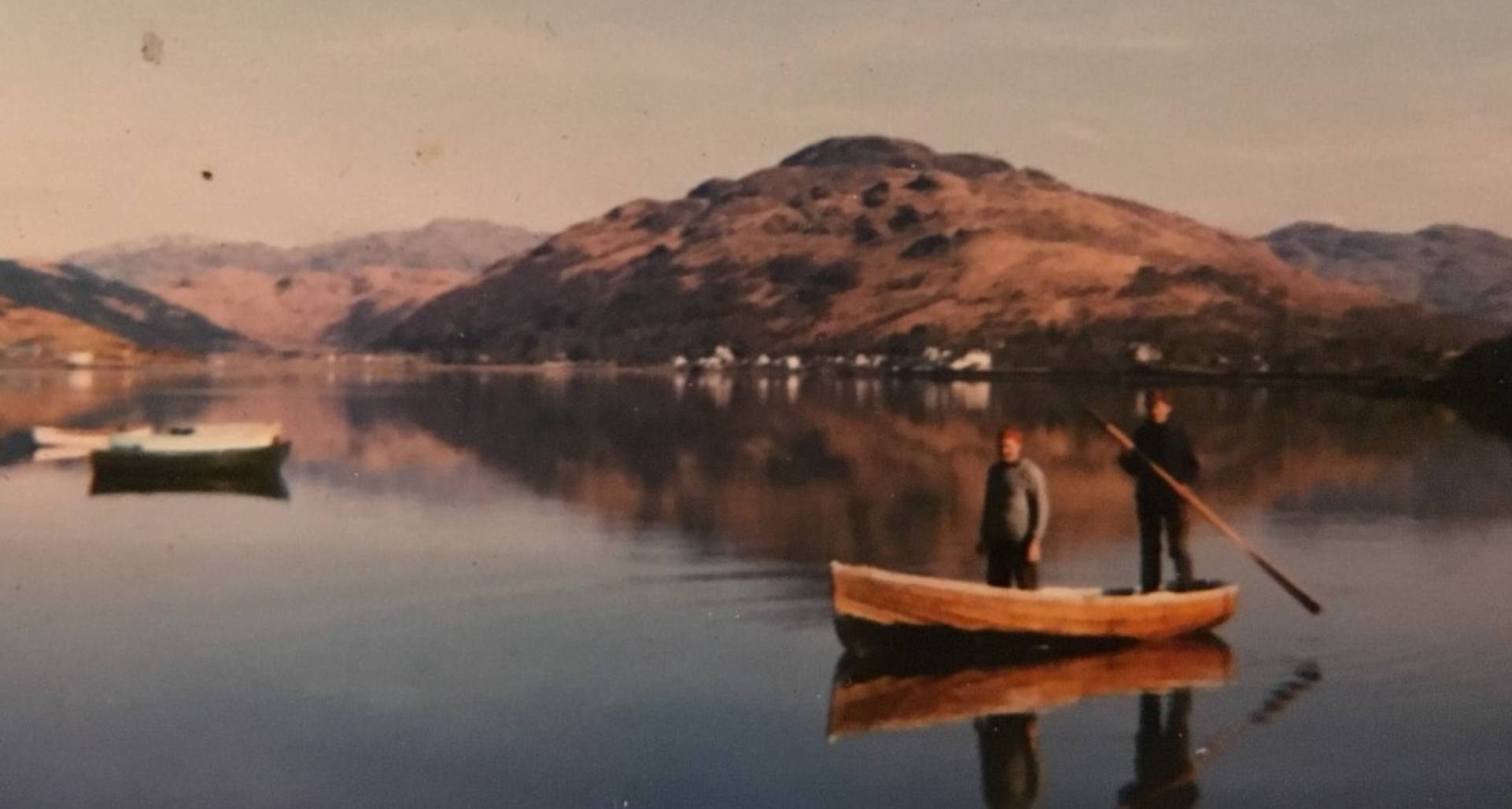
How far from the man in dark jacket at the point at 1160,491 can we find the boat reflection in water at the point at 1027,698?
108 cm

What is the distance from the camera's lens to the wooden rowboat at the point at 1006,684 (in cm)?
1711

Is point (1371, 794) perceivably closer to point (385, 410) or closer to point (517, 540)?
point (517, 540)

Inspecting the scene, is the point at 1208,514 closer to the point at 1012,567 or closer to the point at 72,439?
the point at 1012,567

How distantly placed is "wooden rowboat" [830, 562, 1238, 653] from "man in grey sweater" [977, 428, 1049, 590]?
40 centimetres

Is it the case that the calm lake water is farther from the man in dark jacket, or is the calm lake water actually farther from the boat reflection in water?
the man in dark jacket

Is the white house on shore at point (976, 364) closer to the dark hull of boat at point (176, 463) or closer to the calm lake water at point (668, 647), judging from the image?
the calm lake water at point (668, 647)

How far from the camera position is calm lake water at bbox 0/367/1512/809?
49.1 feet

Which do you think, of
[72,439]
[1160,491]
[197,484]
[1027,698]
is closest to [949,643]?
[1027,698]

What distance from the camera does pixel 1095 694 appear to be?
17.9 metres

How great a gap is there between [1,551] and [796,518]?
16.8 m

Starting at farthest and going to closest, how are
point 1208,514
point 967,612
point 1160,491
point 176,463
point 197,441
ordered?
point 197,441 → point 176,463 → point 1208,514 → point 1160,491 → point 967,612

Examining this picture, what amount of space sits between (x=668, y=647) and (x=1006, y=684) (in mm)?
4843

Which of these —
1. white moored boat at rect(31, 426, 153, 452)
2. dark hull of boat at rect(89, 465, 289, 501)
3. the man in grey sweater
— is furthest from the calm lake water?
white moored boat at rect(31, 426, 153, 452)

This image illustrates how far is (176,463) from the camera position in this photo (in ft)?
156
